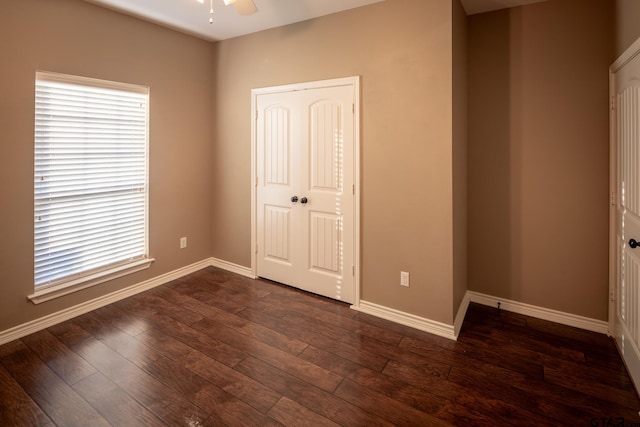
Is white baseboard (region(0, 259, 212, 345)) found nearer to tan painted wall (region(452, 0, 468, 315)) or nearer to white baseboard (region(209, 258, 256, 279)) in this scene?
white baseboard (region(209, 258, 256, 279))

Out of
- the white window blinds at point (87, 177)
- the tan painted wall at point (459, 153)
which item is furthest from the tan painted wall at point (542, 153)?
the white window blinds at point (87, 177)

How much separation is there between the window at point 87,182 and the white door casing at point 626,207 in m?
3.92

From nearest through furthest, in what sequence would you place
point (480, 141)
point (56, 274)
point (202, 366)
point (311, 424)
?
point (311, 424) → point (202, 366) → point (56, 274) → point (480, 141)

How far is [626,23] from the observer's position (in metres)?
2.21

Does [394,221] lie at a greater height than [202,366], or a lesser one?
greater

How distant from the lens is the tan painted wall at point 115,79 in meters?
2.50

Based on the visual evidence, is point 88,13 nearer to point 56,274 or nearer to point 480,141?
point 56,274

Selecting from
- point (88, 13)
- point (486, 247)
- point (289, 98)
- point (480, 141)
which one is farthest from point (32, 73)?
point (486, 247)

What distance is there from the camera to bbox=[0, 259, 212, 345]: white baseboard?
102 inches

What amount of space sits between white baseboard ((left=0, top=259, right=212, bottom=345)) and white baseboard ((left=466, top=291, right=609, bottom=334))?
3119 mm

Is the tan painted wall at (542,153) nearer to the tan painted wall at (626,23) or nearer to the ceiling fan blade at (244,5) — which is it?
the tan painted wall at (626,23)

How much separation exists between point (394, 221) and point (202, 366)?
182 cm

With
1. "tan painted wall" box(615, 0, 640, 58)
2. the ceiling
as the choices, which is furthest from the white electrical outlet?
the ceiling

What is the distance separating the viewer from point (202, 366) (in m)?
2.27
